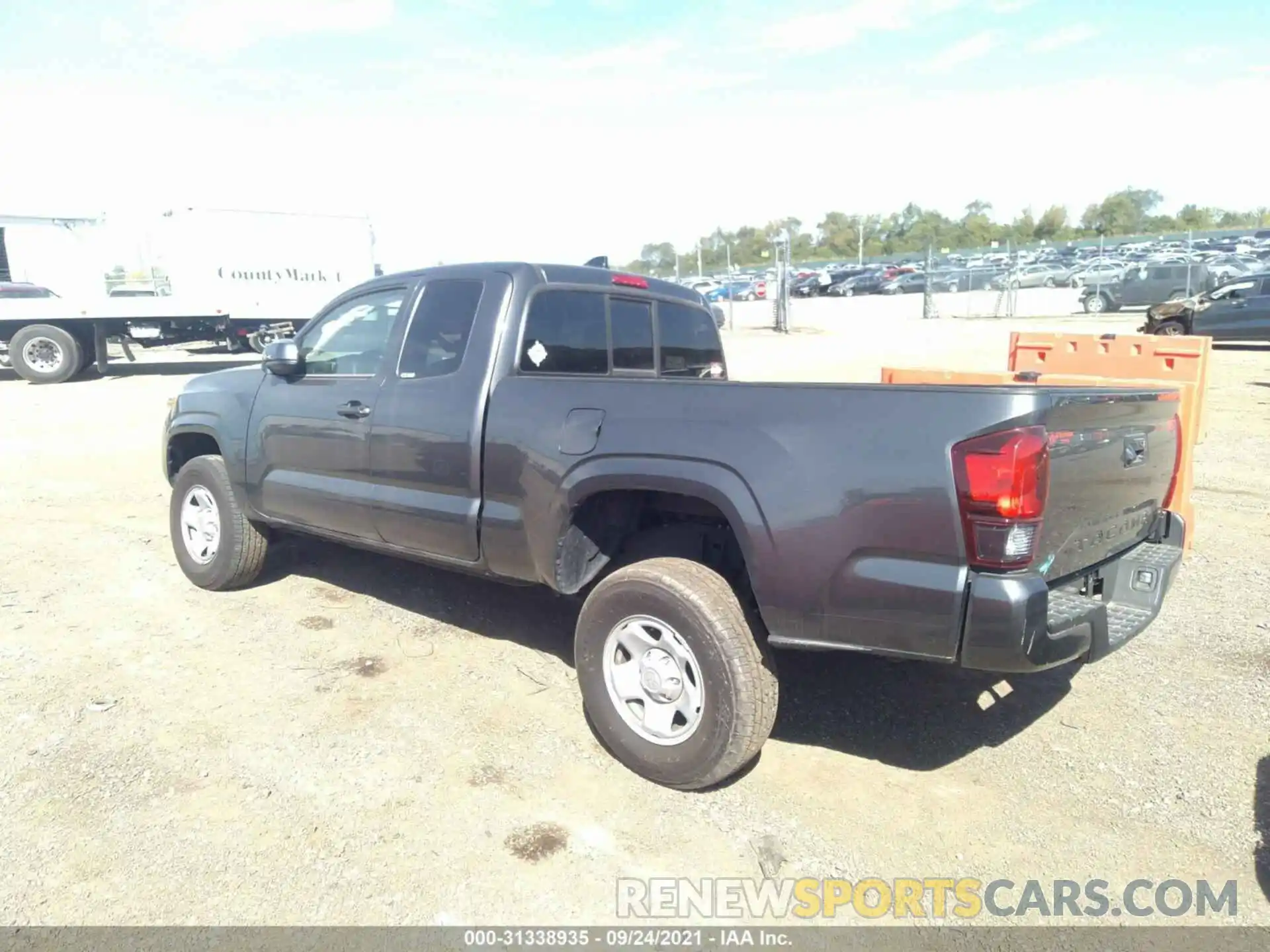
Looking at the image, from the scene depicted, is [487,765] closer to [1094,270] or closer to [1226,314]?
[1226,314]

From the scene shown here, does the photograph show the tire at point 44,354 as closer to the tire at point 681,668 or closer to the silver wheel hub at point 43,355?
the silver wheel hub at point 43,355

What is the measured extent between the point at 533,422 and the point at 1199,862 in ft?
8.78

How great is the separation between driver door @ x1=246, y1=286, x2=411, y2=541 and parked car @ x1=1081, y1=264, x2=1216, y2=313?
2695 cm

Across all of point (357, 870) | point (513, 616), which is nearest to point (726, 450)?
point (357, 870)

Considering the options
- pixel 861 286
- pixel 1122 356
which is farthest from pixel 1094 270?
pixel 1122 356

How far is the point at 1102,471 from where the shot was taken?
2975 mm

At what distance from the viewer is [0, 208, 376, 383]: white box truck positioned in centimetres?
1792

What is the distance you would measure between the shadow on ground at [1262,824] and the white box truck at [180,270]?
1822 centimetres

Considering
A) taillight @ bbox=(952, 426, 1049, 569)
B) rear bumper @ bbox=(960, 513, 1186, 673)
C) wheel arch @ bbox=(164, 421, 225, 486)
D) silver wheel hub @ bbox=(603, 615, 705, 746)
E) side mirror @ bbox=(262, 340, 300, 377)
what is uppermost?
side mirror @ bbox=(262, 340, 300, 377)

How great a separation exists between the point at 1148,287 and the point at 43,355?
92.4ft

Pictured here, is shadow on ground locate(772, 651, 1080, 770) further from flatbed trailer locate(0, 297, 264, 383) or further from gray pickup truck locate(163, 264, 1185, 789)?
flatbed trailer locate(0, 297, 264, 383)

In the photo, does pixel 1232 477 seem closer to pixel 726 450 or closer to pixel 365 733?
pixel 726 450

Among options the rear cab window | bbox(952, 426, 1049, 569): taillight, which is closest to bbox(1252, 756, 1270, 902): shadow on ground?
bbox(952, 426, 1049, 569): taillight

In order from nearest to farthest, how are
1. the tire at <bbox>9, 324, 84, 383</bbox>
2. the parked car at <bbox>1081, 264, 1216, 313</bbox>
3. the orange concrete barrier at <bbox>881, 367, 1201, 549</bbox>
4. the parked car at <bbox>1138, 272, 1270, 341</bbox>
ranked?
the orange concrete barrier at <bbox>881, 367, 1201, 549</bbox> < the tire at <bbox>9, 324, 84, 383</bbox> < the parked car at <bbox>1138, 272, 1270, 341</bbox> < the parked car at <bbox>1081, 264, 1216, 313</bbox>
